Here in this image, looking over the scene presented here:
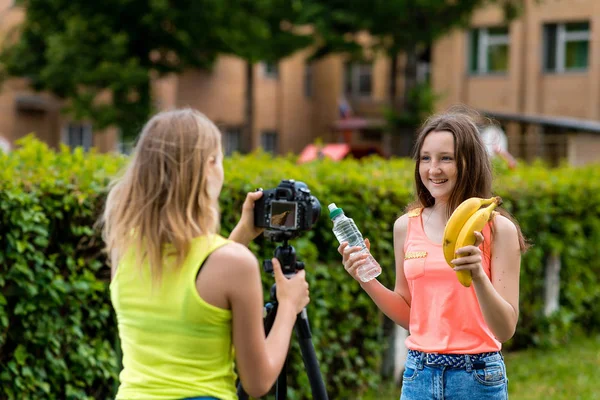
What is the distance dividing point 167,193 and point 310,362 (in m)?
1.01

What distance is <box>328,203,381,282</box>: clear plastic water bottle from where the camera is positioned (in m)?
3.22

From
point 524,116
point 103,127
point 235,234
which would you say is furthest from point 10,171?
point 524,116

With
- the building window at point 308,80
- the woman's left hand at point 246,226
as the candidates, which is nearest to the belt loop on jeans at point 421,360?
the woman's left hand at point 246,226

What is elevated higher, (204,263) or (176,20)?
(176,20)

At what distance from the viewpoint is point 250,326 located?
8.10 feet

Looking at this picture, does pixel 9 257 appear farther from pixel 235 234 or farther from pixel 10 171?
pixel 235 234

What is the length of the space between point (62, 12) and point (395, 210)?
20090 mm

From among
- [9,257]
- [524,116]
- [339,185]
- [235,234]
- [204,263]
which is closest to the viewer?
Answer: [204,263]

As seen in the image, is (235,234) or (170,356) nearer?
(170,356)

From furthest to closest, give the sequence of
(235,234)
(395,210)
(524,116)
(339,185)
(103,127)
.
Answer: (524,116) < (103,127) < (395,210) < (339,185) < (235,234)

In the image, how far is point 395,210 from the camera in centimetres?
646

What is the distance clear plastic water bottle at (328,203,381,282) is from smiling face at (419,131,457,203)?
32 centimetres

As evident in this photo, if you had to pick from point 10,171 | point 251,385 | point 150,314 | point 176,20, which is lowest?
point 251,385

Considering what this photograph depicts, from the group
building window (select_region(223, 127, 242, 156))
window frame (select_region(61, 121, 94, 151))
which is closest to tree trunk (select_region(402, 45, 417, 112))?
building window (select_region(223, 127, 242, 156))
